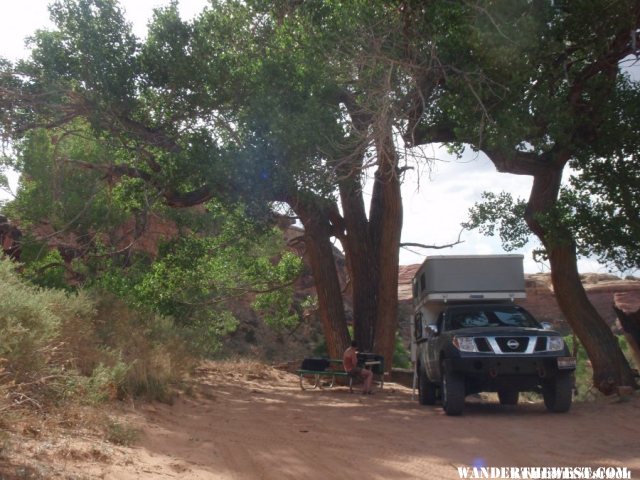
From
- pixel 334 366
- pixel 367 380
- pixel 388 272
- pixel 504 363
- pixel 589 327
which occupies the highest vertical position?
pixel 388 272

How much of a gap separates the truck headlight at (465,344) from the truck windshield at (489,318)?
A: 1068mm

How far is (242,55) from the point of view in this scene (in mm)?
13711

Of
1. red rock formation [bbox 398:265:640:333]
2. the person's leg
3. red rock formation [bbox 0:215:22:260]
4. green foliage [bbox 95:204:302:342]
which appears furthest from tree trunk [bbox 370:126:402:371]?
red rock formation [bbox 398:265:640:333]

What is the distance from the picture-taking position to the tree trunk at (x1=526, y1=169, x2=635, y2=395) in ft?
43.7

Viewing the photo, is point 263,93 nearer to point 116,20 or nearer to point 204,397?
point 116,20

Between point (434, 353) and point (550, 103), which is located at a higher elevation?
point (550, 103)

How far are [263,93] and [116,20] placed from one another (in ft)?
14.0

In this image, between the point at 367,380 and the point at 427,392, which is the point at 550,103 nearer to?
the point at 427,392

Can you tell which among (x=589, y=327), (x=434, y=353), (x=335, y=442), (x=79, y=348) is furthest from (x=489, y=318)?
(x=79, y=348)

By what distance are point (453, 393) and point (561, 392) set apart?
1.69 metres

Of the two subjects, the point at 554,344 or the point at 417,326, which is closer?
the point at 554,344

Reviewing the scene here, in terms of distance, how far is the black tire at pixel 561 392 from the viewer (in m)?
10.9

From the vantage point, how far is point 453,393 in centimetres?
1083

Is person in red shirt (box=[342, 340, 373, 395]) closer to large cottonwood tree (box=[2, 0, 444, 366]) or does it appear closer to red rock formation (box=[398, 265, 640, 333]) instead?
large cottonwood tree (box=[2, 0, 444, 366])
